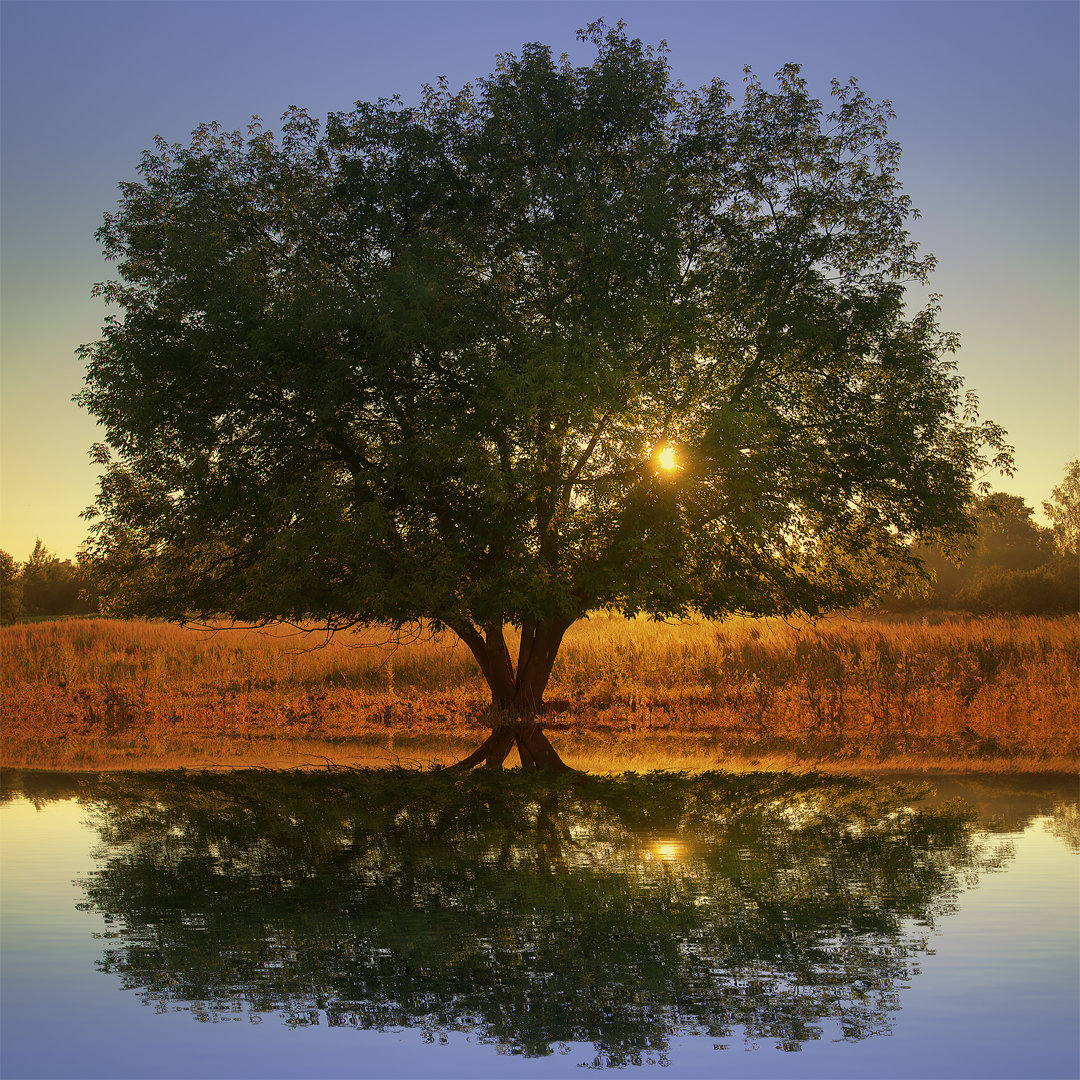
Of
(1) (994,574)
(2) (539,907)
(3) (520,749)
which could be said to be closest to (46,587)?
(1) (994,574)

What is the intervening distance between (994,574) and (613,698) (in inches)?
1687

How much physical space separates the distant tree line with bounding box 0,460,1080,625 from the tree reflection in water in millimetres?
32126

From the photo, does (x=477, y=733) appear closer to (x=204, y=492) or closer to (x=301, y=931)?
(x=204, y=492)

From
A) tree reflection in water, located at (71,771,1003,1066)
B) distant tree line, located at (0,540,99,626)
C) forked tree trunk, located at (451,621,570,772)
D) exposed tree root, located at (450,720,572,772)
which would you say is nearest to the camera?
tree reflection in water, located at (71,771,1003,1066)

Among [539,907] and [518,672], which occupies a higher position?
[518,672]

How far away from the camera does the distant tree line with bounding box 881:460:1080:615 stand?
57.9m

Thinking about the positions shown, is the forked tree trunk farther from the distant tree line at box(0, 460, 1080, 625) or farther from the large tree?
the distant tree line at box(0, 460, 1080, 625)

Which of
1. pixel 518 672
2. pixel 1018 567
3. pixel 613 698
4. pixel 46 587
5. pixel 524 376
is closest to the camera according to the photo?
pixel 524 376

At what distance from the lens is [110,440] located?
22.0m

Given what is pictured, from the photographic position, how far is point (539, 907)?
9188 millimetres

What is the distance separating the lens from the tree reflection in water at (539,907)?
6855 mm

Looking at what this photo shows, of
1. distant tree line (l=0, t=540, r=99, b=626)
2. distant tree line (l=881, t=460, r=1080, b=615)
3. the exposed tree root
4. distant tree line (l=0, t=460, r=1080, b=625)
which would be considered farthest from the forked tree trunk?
distant tree line (l=0, t=540, r=99, b=626)

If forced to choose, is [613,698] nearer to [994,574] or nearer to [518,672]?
[518,672]

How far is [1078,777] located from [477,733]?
12.6 m
